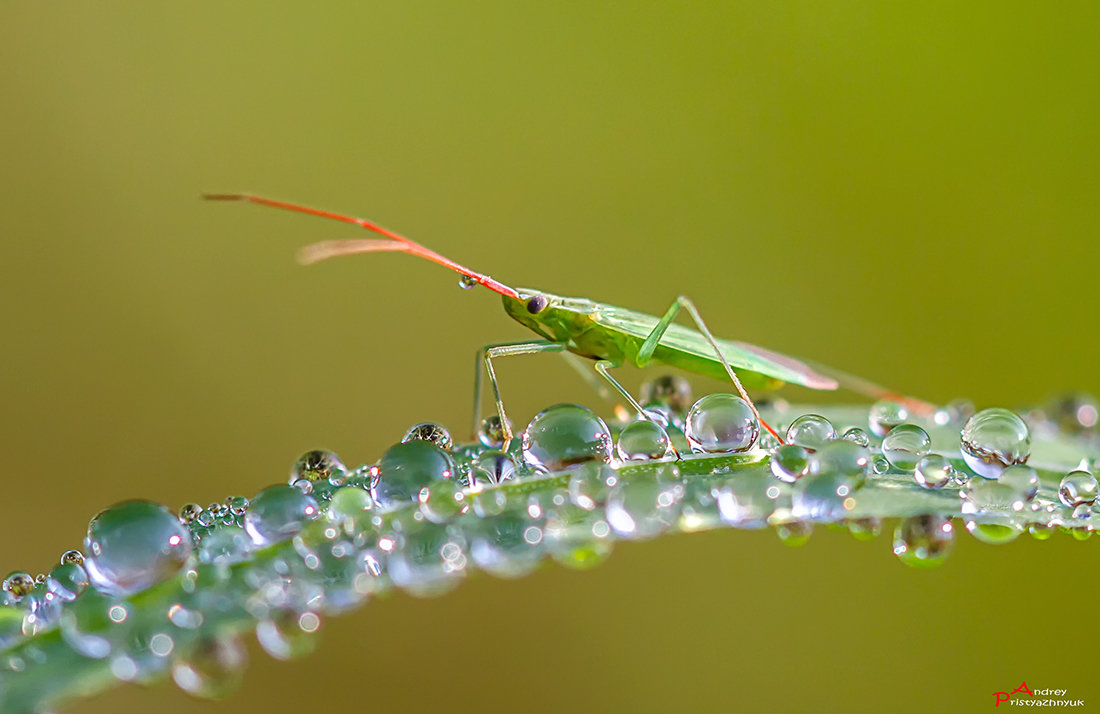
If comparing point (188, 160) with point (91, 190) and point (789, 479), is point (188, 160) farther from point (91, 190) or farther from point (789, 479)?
point (789, 479)

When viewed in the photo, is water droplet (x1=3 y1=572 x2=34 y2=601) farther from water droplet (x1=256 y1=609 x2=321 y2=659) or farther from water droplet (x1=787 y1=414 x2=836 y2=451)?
water droplet (x1=787 y1=414 x2=836 y2=451)

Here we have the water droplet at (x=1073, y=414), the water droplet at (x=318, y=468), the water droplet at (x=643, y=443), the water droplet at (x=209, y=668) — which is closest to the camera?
the water droplet at (x=209, y=668)

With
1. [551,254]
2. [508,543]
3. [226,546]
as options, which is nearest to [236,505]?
[226,546]

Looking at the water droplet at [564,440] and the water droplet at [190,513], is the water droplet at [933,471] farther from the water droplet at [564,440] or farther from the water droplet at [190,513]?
the water droplet at [190,513]

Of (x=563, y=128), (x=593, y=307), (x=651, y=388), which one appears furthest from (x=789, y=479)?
(x=563, y=128)

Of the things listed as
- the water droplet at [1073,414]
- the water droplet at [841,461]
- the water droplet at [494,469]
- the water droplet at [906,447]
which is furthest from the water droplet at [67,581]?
the water droplet at [1073,414]

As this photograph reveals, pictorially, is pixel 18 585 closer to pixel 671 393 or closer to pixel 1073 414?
pixel 671 393
